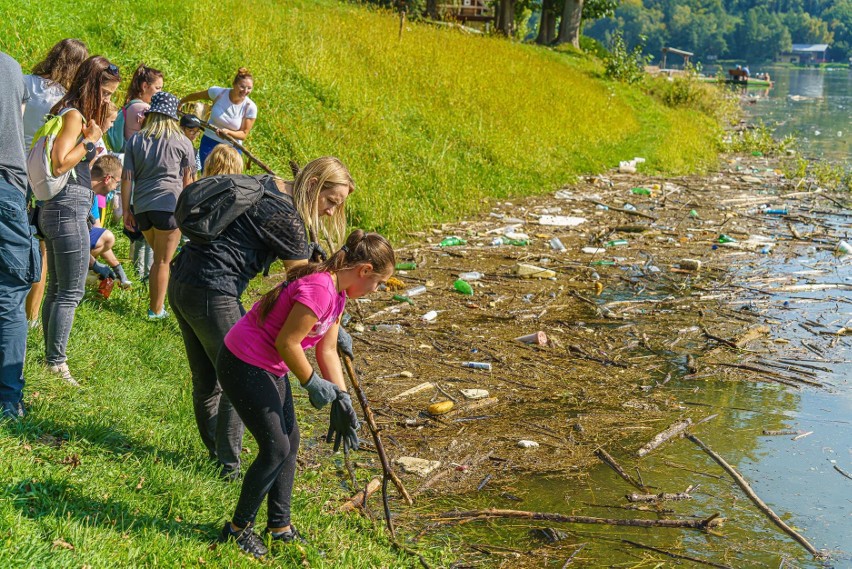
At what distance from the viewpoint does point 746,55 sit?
142 metres

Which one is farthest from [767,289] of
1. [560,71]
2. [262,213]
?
[560,71]

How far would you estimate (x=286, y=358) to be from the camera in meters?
3.43

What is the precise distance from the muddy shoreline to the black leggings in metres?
1.10

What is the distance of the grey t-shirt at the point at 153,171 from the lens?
6402 millimetres

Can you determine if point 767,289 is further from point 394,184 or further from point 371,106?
point 371,106

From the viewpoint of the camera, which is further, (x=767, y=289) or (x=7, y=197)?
(x=767, y=289)

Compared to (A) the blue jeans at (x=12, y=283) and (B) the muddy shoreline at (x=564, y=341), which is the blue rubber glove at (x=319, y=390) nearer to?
(B) the muddy shoreline at (x=564, y=341)

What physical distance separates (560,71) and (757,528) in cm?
2046

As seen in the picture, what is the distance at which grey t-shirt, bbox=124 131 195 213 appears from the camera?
21.0 ft

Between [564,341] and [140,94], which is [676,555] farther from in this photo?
[140,94]

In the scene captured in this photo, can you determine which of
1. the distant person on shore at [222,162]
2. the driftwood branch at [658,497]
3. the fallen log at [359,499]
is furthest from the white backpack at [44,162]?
the driftwood branch at [658,497]

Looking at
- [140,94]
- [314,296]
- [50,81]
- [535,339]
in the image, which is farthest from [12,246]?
[535,339]

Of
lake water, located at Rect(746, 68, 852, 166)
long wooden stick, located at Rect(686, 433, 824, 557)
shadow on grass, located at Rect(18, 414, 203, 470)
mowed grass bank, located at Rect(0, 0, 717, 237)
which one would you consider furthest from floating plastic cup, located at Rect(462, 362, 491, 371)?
lake water, located at Rect(746, 68, 852, 166)

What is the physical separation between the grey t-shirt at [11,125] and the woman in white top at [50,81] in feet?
2.68
